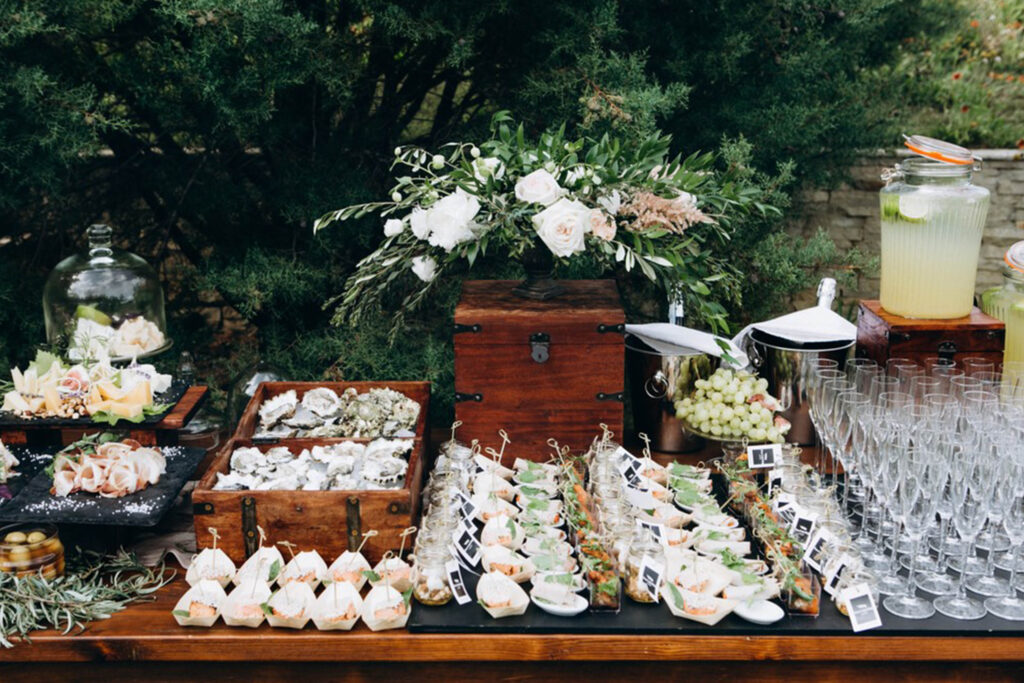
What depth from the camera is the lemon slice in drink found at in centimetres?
226

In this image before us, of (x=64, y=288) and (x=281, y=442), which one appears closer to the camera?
(x=281, y=442)

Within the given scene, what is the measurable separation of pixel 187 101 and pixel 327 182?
1.96 feet

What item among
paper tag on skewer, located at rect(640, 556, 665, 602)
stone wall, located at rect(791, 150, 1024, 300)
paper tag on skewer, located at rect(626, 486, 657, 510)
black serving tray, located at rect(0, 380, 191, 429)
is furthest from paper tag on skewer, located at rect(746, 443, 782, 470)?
stone wall, located at rect(791, 150, 1024, 300)

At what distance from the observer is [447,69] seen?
150 inches

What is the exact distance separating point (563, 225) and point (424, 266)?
0.40 meters

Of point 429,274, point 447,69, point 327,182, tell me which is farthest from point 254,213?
point 429,274

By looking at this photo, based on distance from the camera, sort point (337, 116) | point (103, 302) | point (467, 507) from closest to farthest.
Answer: point (467, 507), point (103, 302), point (337, 116)

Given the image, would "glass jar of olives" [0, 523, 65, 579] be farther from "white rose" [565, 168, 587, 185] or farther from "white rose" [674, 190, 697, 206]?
"white rose" [674, 190, 697, 206]

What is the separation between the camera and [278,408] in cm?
242

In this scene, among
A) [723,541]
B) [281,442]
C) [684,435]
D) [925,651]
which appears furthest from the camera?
[684,435]

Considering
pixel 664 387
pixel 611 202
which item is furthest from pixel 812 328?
pixel 611 202

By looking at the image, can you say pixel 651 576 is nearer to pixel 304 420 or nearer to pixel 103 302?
pixel 304 420

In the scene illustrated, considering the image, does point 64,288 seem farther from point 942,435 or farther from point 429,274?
point 942,435

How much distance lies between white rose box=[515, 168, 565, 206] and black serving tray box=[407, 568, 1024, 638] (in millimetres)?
896
